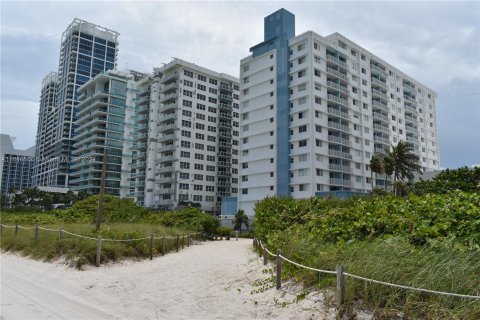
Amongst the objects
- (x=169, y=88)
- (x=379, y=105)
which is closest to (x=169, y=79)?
(x=169, y=88)

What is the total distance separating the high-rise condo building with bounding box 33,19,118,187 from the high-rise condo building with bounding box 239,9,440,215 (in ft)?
270

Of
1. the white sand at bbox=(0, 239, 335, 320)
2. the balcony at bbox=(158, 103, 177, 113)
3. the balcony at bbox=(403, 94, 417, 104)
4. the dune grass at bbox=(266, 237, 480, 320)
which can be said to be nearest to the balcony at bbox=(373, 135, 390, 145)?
the balcony at bbox=(403, 94, 417, 104)

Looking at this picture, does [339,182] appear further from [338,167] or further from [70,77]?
[70,77]

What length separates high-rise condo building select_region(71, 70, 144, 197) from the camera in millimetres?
101312

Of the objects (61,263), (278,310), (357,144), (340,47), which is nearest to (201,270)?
(61,263)

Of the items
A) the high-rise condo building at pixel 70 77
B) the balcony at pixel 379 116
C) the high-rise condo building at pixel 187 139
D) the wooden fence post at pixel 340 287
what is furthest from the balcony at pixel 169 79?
the wooden fence post at pixel 340 287

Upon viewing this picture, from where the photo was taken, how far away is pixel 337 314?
263 inches

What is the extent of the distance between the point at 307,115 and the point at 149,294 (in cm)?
5072

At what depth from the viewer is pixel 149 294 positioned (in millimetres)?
10766

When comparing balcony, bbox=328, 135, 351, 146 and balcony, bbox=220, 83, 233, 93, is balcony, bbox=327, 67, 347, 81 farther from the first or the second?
balcony, bbox=220, 83, 233, 93

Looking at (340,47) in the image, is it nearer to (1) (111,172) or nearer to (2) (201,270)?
(2) (201,270)

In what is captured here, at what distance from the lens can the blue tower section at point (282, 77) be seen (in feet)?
196

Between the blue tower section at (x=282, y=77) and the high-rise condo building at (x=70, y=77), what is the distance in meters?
86.9

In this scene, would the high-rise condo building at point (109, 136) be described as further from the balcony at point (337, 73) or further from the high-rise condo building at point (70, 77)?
the balcony at point (337, 73)
